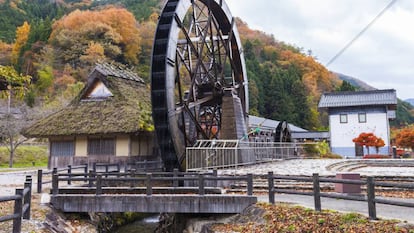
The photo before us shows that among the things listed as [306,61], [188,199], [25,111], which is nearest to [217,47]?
[188,199]

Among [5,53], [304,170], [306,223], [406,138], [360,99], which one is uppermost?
[5,53]

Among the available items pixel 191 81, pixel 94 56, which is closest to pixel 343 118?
pixel 191 81

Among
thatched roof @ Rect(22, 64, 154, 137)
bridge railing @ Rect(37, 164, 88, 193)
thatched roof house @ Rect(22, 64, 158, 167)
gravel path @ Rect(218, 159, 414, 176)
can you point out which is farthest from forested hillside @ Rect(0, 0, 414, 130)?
gravel path @ Rect(218, 159, 414, 176)

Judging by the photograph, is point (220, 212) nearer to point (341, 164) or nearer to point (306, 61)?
point (341, 164)

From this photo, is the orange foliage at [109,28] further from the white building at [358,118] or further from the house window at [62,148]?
the house window at [62,148]

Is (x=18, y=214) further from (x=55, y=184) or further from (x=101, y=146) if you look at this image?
(x=101, y=146)

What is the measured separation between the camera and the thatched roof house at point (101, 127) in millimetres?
17656

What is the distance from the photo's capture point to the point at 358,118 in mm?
32594

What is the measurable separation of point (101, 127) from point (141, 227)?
6.86 metres

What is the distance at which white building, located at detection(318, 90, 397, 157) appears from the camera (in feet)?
104

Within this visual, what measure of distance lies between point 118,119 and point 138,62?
102 ft

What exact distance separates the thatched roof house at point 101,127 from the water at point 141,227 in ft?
15.7

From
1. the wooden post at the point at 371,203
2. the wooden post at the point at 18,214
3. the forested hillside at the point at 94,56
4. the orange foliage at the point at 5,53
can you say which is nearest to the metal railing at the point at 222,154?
the wooden post at the point at 18,214

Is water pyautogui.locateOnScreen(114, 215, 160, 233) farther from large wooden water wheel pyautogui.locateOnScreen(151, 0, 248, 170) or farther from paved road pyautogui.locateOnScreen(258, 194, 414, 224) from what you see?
paved road pyautogui.locateOnScreen(258, 194, 414, 224)
